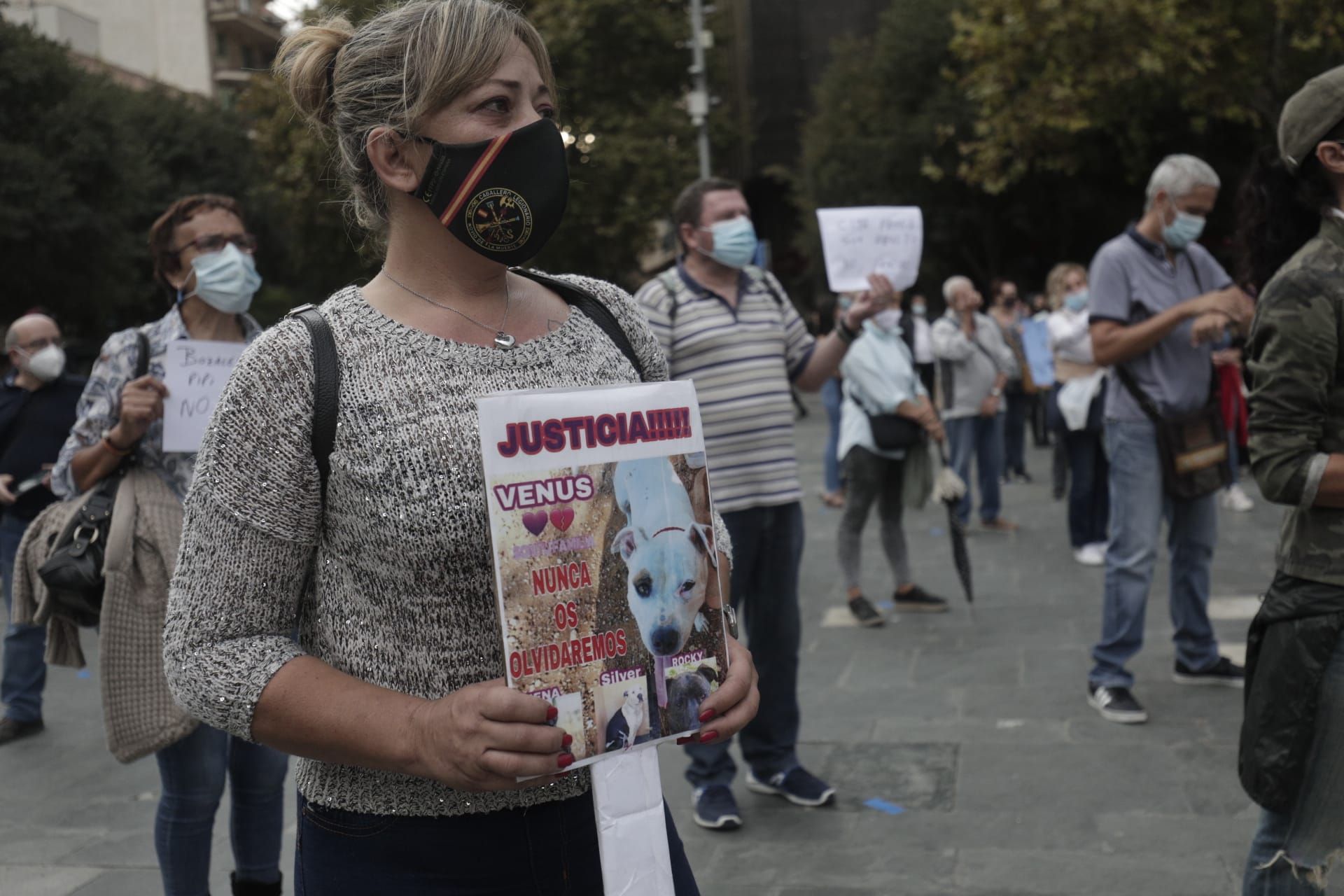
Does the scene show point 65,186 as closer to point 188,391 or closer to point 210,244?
point 210,244

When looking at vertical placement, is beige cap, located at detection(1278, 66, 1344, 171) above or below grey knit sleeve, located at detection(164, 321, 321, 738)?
above

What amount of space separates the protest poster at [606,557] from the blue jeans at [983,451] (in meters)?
8.55

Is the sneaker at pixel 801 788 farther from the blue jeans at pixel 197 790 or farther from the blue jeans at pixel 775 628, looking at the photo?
the blue jeans at pixel 197 790

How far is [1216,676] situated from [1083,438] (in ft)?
10.6

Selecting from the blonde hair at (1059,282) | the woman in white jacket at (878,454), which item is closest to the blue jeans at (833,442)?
the blonde hair at (1059,282)

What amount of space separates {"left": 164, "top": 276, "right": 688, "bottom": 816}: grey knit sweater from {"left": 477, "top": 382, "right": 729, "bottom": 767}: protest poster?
0.41 feet

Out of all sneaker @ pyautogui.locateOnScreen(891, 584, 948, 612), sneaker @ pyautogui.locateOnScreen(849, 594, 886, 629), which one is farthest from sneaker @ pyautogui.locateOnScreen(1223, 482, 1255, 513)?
sneaker @ pyautogui.locateOnScreen(849, 594, 886, 629)

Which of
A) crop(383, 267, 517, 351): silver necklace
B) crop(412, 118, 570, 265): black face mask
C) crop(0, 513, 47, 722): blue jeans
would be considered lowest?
crop(0, 513, 47, 722): blue jeans

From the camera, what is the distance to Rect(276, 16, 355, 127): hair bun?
1.80 meters

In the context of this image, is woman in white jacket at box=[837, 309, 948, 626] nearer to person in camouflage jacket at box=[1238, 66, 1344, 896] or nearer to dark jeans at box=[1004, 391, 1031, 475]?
person in camouflage jacket at box=[1238, 66, 1344, 896]

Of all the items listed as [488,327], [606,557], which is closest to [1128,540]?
[488,327]

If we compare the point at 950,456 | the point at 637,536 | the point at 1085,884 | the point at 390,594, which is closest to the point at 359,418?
the point at 390,594

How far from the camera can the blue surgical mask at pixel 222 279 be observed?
12.1 ft

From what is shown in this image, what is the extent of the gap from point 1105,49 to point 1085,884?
47.3 ft
